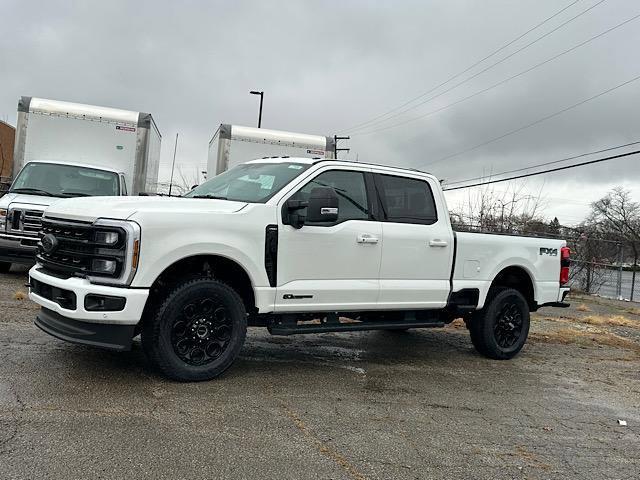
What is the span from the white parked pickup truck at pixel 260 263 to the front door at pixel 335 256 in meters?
0.01

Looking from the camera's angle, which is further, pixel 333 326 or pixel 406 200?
pixel 406 200

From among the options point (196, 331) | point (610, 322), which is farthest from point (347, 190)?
point (610, 322)

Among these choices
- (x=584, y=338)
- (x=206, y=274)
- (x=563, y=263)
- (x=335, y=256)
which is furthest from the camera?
(x=584, y=338)

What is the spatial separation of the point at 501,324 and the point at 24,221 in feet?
23.8

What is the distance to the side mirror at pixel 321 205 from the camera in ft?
16.2

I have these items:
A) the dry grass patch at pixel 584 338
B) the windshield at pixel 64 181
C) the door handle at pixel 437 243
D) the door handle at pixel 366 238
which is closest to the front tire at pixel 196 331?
the door handle at pixel 366 238

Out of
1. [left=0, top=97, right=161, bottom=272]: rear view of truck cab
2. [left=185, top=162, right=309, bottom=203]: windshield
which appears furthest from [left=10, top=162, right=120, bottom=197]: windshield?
[left=185, top=162, right=309, bottom=203]: windshield

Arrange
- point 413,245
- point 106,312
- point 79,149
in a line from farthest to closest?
point 79,149
point 413,245
point 106,312

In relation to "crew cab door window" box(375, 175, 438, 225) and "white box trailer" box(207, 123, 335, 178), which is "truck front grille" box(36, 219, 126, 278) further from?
"white box trailer" box(207, 123, 335, 178)

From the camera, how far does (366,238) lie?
5.55 metres

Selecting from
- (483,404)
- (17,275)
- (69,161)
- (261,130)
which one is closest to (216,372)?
(483,404)

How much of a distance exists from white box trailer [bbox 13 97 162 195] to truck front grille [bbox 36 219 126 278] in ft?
20.5

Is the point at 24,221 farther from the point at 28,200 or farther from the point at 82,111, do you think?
the point at 82,111

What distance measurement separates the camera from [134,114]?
11.3 metres
